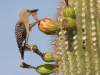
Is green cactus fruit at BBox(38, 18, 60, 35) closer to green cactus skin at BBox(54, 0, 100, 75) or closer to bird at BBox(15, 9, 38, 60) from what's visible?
green cactus skin at BBox(54, 0, 100, 75)

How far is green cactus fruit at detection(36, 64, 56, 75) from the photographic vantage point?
3199 mm

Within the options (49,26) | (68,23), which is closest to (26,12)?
(49,26)

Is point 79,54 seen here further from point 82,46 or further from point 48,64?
point 48,64

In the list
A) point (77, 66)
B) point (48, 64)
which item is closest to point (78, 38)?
point (77, 66)

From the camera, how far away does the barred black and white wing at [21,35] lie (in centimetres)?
371

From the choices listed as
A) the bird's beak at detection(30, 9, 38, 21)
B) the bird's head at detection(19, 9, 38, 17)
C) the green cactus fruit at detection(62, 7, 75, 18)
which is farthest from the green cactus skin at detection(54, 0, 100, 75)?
the bird's head at detection(19, 9, 38, 17)

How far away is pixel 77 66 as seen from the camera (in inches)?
115

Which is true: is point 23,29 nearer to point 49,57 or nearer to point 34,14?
point 34,14

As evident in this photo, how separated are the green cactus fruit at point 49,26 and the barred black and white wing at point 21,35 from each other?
0.52 meters

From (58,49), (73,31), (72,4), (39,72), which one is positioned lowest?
(39,72)

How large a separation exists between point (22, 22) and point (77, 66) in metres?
1.17

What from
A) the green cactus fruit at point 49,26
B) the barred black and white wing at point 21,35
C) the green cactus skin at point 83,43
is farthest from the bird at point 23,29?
the green cactus skin at point 83,43

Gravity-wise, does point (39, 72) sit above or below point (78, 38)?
below

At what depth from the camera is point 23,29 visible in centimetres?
379
